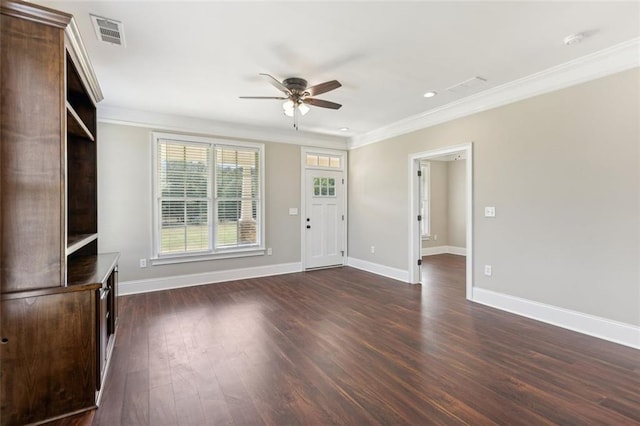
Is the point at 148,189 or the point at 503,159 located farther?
the point at 148,189

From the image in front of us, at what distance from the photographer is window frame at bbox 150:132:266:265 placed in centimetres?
459

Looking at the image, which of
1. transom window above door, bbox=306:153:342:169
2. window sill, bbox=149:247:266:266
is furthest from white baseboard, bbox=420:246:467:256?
window sill, bbox=149:247:266:266

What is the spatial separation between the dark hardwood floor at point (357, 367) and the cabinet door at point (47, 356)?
243 millimetres

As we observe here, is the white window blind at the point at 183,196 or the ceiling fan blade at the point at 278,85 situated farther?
the white window blind at the point at 183,196

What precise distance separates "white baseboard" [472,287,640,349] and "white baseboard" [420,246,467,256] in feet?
12.9

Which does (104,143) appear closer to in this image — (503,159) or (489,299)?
(503,159)

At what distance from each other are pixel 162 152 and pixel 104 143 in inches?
29.4

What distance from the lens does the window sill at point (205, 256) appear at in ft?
15.2

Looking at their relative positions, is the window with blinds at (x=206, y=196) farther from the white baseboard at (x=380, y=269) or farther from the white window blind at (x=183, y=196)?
the white baseboard at (x=380, y=269)

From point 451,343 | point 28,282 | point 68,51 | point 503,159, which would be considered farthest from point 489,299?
point 68,51

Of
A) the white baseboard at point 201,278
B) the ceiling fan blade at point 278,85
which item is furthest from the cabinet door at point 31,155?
the white baseboard at point 201,278

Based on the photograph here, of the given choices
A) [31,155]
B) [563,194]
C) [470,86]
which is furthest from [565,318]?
[31,155]

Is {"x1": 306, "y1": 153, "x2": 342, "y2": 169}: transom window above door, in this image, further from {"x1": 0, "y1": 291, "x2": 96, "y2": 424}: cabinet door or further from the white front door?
{"x1": 0, "y1": 291, "x2": 96, "y2": 424}: cabinet door

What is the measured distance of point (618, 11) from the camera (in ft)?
7.14
